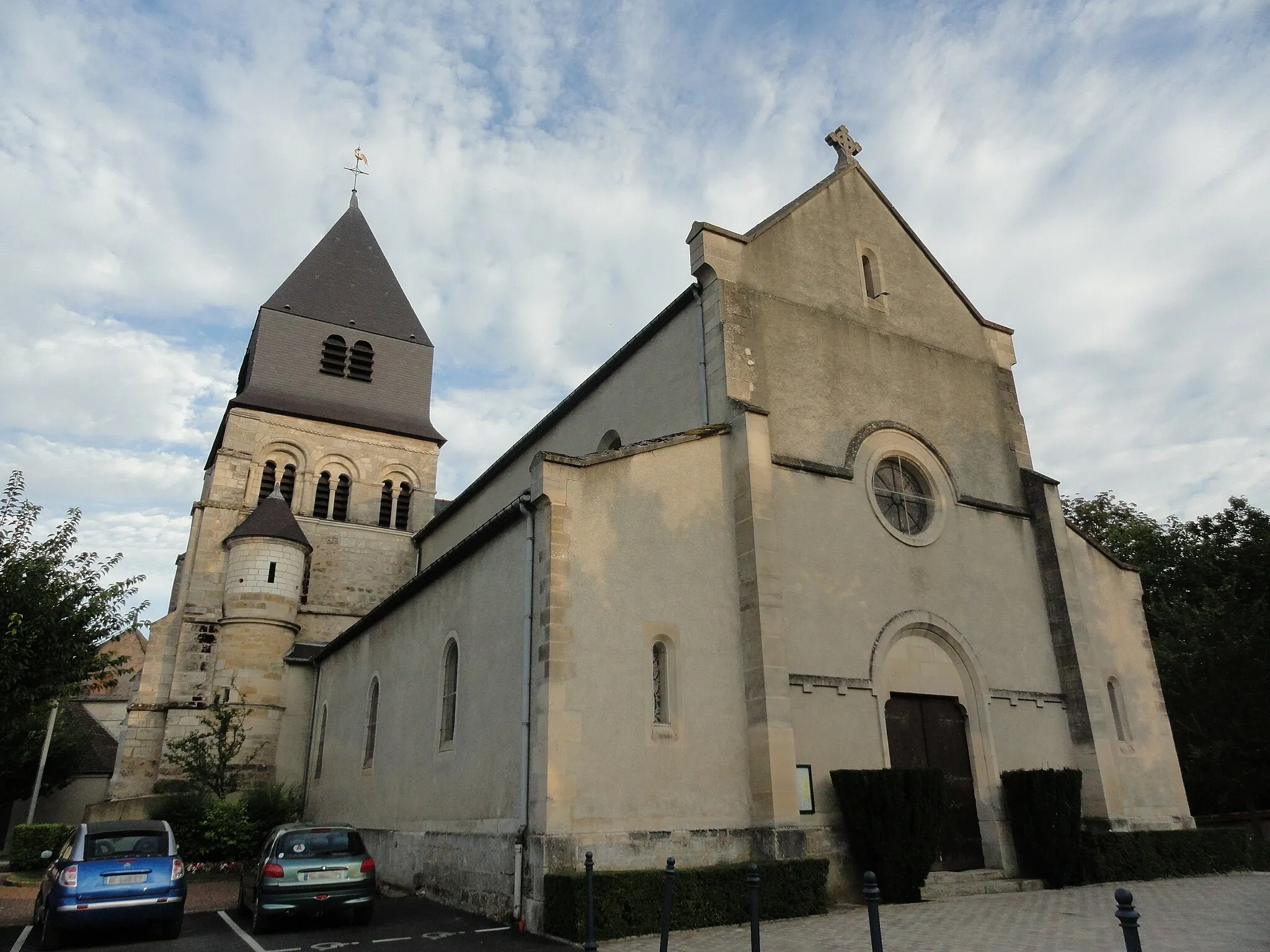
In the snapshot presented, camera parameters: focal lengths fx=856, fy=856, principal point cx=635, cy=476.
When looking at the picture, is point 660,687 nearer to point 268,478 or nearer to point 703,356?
point 703,356

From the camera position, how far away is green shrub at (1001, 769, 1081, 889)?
39.9 ft

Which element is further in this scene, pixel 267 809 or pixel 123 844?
pixel 267 809

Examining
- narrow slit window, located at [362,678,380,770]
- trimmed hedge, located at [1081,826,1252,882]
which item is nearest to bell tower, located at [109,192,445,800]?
narrow slit window, located at [362,678,380,770]

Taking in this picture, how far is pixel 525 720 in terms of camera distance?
404 inches

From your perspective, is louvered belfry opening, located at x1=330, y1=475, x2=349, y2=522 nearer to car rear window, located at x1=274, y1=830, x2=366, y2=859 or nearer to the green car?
the green car

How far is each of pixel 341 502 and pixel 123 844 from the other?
17872 mm

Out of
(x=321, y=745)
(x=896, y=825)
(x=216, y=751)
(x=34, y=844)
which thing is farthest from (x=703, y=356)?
(x=34, y=844)

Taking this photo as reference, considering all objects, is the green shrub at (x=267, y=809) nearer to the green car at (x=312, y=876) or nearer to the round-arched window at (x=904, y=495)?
the green car at (x=312, y=876)

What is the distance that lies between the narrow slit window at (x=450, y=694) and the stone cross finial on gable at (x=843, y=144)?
1170cm

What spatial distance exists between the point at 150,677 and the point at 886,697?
61.4ft

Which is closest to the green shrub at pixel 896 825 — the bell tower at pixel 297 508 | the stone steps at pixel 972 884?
the stone steps at pixel 972 884

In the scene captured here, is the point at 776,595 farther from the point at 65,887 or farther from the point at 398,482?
the point at 398,482

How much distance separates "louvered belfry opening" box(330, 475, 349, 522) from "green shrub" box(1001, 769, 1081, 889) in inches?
816

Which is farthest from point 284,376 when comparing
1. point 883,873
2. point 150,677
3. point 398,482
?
point 883,873
